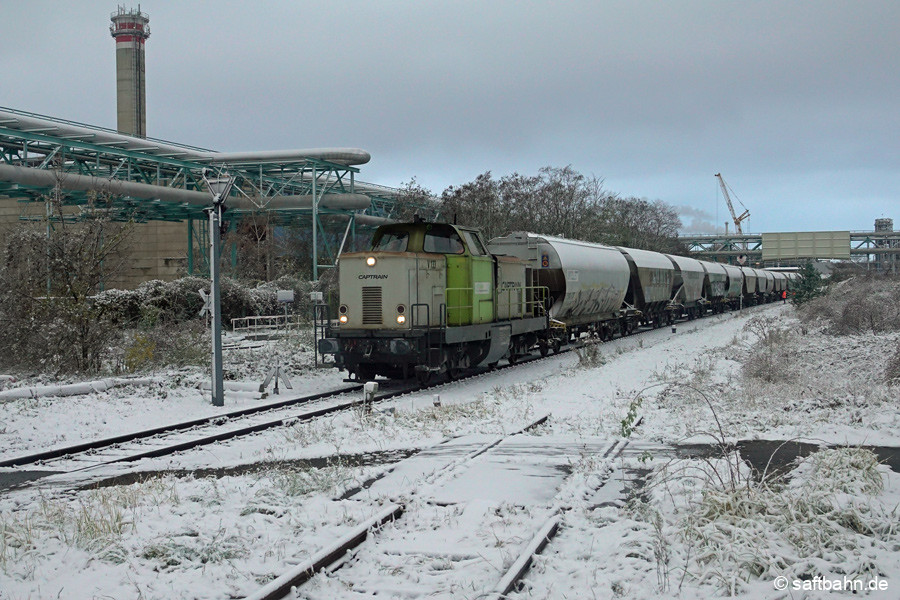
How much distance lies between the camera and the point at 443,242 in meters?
16.4

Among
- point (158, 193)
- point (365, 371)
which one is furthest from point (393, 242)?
point (158, 193)

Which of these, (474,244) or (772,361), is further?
(772,361)

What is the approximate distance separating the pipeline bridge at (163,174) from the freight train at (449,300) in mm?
15838

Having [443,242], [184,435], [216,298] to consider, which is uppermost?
[443,242]

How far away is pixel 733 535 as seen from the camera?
5637 mm

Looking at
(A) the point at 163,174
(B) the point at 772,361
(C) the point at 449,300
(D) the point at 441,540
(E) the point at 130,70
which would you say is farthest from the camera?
(E) the point at 130,70

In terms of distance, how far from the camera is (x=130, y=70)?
78.8 meters

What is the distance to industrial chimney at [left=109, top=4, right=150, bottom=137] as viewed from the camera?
248ft

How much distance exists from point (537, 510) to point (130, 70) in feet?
272

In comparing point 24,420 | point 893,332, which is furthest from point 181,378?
point 893,332

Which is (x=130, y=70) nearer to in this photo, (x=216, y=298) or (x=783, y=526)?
(x=216, y=298)

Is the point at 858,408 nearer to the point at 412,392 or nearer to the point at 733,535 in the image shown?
the point at 733,535

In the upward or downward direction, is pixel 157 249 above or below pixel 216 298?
above

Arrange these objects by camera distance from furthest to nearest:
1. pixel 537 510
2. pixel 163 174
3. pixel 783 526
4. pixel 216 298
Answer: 1. pixel 163 174
2. pixel 216 298
3. pixel 537 510
4. pixel 783 526
